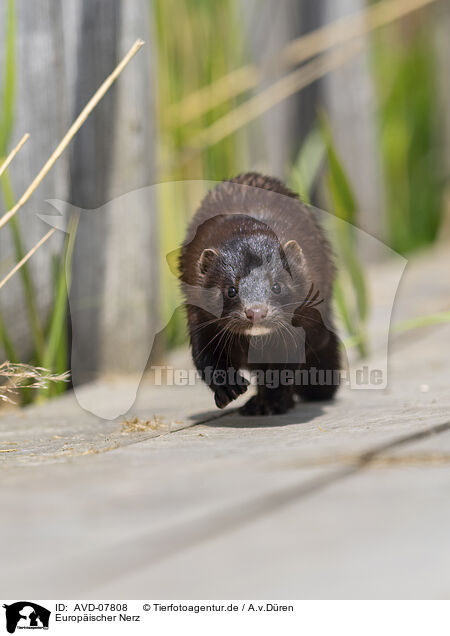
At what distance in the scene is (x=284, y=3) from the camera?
18.5 ft

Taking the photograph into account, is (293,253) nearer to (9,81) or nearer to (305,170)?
(9,81)

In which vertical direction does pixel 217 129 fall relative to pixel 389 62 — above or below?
below

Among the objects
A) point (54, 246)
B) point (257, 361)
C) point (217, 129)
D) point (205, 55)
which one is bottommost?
point (257, 361)

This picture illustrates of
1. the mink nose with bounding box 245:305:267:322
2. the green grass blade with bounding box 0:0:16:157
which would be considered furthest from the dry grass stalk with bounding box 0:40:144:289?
the mink nose with bounding box 245:305:267:322

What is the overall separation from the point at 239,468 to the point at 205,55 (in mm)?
3248

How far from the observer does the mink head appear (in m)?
2.48

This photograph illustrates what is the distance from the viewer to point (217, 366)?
103 inches

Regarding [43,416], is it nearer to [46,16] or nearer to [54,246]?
[54,246]

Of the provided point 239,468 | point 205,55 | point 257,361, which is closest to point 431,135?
point 205,55

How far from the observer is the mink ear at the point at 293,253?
2582 millimetres

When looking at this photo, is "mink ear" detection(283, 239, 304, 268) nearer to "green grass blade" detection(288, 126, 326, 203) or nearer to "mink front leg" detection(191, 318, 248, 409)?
"mink front leg" detection(191, 318, 248, 409)
